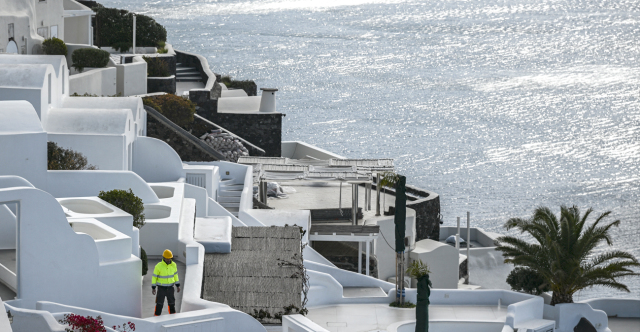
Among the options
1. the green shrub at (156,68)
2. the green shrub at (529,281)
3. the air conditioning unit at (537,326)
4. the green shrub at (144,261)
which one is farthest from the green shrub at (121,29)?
the green shrub at (144,261)

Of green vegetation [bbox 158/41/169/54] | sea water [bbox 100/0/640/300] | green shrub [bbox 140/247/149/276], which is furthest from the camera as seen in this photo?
sea water [bbox 100/0/640/300]

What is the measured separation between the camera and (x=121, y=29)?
164 feet

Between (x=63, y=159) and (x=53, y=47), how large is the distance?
1359 cm

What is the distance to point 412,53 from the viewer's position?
146 m

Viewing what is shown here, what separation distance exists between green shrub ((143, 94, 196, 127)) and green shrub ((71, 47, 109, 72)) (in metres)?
2.87

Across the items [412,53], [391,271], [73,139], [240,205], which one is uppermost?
[412,53]

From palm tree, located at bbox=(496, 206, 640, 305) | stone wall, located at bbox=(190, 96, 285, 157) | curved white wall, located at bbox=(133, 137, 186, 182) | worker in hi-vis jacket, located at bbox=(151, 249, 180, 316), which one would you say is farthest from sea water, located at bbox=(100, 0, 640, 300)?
worker in hi-vis jacket, located at bbox=(151, 249, 180, 316)

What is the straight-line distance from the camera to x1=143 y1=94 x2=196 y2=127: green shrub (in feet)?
127

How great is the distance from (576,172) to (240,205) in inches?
2296

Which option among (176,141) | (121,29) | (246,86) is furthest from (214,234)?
(246,86)

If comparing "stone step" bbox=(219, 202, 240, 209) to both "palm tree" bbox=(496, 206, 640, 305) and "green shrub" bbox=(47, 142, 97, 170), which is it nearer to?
"green shrub" bbox=(47, 142, 97, 170)

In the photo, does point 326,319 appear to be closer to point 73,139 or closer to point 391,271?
point 73,139

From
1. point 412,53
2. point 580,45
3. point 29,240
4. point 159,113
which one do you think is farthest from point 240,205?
point 580,45

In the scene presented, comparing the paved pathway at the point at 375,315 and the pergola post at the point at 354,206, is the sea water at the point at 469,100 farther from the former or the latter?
the paved pathway at the point at 375,315
